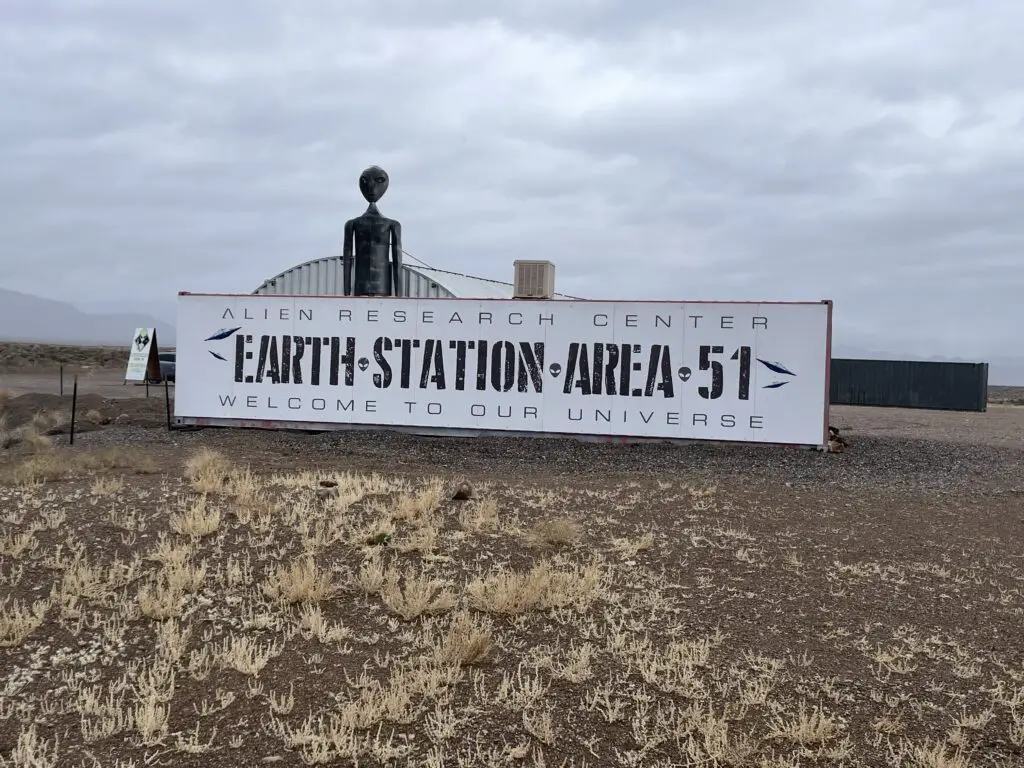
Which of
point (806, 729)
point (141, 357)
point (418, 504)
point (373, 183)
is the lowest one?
point (806, 729)

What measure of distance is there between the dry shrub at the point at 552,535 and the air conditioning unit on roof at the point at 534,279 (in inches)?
440

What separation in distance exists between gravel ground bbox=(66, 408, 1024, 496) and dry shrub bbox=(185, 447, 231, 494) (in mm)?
1697

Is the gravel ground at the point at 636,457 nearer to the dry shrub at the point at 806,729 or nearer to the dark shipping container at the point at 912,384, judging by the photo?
the dry shrub at the point at 806,729

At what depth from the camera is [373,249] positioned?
2100 cm

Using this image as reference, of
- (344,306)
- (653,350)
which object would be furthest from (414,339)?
(653,350)

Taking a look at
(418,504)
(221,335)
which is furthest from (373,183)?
(418,504)

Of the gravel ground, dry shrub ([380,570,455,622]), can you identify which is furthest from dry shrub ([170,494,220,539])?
the gravel ground

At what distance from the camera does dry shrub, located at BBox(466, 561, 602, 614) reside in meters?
7.19

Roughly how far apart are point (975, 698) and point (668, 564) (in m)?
3.20

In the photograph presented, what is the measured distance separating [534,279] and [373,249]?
4107 millimetres

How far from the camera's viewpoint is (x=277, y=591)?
736cm

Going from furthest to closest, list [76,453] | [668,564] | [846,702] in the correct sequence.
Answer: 1. [76,453]
2. [668,564]
3. [846,702]

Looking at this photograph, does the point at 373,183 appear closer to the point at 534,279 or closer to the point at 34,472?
the point at 534,279

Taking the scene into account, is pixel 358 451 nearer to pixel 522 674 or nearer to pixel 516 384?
pixel 516 384
